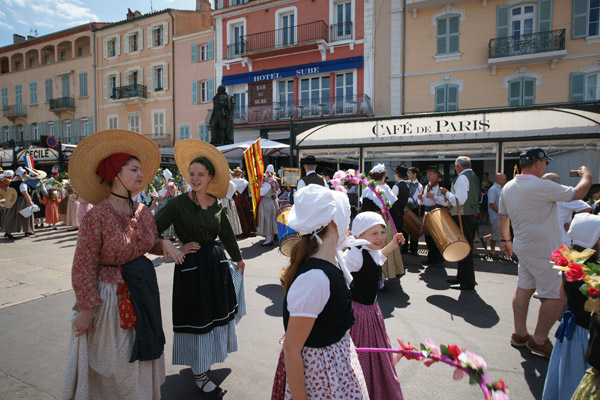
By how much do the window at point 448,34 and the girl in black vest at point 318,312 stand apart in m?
18.1

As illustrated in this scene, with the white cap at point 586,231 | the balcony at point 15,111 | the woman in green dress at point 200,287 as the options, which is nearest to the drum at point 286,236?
the woman in green dress at point 200,287

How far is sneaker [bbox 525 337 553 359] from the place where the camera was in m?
3.29

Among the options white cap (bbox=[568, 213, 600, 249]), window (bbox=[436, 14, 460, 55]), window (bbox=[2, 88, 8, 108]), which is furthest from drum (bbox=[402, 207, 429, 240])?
window (bbox=[2, 88, 8, 108])

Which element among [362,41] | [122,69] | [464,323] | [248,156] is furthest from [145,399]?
[122,69]

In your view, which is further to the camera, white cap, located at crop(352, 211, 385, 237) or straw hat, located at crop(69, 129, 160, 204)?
white cap, located at crop(352, 211, 385, 237)

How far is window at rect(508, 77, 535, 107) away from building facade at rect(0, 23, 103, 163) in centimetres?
2855

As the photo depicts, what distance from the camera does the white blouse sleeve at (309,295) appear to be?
1442mm

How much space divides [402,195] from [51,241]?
912cm

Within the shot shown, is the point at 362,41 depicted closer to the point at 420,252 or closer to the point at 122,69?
the point at 420,252

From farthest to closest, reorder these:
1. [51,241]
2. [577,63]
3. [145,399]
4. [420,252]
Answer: [577,63], [51,241], [420,252], [145,399]

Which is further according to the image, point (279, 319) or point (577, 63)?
point (577, 63)

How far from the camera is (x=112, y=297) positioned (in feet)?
7.06

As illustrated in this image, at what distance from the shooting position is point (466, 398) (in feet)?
8.96

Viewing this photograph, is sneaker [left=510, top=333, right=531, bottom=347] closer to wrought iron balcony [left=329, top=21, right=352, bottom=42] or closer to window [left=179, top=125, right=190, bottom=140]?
wrought iron balcony [left=329, top=21, right=352, bottom=42]
